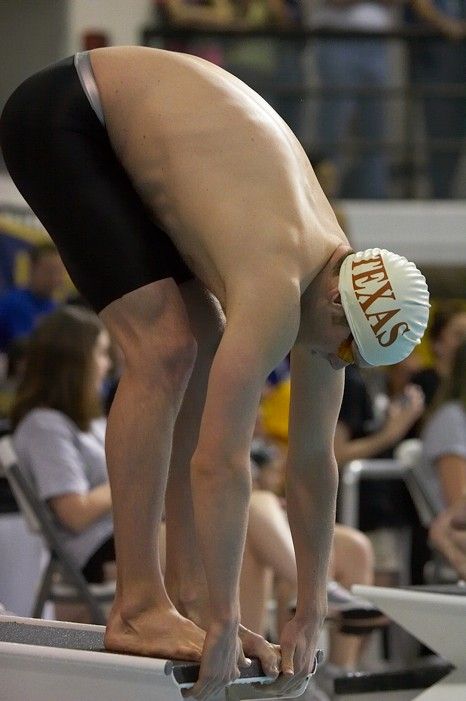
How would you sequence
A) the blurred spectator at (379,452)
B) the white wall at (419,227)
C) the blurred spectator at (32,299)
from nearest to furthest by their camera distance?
the blurred spectator at (379,452) → the blurred spectator at (32,299) → the white wall at (419,227)

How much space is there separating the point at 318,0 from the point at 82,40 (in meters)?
1.87

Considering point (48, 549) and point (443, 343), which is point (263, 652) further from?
point (443, 343)

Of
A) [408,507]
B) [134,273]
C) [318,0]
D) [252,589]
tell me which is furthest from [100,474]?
[318,0]

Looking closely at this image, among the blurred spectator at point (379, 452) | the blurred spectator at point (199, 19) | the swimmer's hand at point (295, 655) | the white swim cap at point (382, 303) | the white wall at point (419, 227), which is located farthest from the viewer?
the blurred spectator at point (199, 19)

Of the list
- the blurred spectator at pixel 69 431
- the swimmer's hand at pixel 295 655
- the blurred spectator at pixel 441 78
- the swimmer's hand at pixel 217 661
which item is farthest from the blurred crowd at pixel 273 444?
the blurred spectator at pixel 441 78

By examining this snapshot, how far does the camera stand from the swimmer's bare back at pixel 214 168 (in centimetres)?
242

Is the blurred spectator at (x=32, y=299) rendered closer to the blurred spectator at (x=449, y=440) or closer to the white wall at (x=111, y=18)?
the blurred spectator at (x=449, y=440)

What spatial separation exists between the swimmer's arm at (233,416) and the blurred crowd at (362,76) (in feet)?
26.2

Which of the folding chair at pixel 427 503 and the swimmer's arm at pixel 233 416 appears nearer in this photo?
the swimmer's arm at pixel 233 416

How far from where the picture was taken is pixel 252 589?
420 cm

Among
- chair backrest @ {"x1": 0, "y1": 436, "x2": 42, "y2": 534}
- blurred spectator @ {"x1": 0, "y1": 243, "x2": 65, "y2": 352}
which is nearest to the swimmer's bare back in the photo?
chair backrest @ {"x1": 0, "y1": 436, "x2": 42, "y2": 534}

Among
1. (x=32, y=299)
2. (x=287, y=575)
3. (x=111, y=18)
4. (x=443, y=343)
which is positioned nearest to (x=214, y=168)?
(x=287, y=575)

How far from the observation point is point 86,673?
8.50 ft

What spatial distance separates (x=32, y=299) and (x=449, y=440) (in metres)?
2.22
